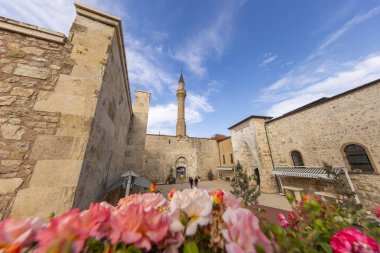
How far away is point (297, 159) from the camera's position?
1051cm

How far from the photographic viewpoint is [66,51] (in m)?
2.69

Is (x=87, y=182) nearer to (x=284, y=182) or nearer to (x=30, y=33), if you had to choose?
(x=30, y=33)

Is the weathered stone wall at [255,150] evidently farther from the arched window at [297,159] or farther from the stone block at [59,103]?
the stone block at [59,103]

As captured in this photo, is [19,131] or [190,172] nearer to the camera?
[19,131]

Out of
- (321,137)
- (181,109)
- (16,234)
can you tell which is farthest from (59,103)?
(181,109)

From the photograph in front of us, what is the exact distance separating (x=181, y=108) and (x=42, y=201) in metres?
19.4

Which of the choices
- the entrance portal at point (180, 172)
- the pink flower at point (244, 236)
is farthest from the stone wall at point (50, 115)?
the entrance portal at point (180, 172)

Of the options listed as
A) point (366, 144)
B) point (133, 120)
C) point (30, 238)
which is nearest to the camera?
point (30, 238)

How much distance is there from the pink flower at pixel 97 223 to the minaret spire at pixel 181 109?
733 inches

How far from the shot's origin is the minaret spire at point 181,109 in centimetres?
1968

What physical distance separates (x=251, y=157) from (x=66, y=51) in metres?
14.6

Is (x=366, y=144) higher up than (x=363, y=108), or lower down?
lower down

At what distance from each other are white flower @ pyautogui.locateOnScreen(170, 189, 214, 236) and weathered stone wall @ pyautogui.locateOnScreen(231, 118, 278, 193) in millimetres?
13260

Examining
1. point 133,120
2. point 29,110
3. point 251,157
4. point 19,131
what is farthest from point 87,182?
point 251,157
